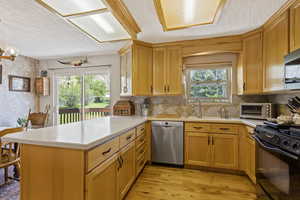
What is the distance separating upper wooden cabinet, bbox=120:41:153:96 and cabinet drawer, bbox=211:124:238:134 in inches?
55.0

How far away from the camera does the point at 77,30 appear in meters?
2.45

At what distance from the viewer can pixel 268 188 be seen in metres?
1.43

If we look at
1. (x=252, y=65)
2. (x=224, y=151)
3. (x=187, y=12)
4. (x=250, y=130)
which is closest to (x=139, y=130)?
(x=224, y=151)

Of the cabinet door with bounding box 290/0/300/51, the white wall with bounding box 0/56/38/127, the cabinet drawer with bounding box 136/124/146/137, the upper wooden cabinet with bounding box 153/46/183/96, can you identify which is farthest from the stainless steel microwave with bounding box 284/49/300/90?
the white wall with bounding box 0/56/38/127

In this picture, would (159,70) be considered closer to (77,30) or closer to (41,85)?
(77,30)

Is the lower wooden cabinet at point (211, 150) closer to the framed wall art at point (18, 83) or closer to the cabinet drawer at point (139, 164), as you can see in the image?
the cabinet drawer at point (139, 164)

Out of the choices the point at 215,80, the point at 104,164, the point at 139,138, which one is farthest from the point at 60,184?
the point at 215,80

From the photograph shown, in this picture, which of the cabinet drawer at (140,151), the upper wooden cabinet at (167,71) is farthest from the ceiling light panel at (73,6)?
the cabinet drawer at (140,151)

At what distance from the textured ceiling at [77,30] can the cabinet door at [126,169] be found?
→ 1.80 meters

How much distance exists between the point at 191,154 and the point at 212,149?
371mm

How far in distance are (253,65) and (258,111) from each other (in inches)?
31.3

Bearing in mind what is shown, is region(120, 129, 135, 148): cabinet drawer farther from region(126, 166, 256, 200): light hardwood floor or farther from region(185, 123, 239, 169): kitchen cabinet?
region(185, 123, 239, 169): kitchen cabinet

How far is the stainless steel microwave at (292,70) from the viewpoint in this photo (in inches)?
60.9

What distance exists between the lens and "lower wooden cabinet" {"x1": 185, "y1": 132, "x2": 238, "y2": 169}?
2.46 meters
